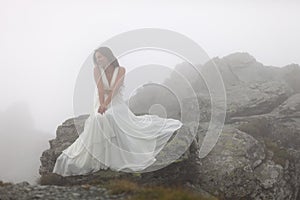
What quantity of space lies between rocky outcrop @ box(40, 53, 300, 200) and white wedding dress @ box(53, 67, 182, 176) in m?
0.38

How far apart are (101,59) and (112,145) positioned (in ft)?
10.9

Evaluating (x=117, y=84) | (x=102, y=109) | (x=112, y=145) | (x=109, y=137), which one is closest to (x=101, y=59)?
(x=117, y=84)

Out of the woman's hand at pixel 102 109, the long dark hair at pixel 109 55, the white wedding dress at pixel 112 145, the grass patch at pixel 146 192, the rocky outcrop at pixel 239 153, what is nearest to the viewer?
the grass patch at pixel 146 192

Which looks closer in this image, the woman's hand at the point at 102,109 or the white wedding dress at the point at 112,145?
the white wedding dress at the point at 112,145

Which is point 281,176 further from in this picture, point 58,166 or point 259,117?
point 58,166

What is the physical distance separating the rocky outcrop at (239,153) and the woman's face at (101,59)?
4.11m

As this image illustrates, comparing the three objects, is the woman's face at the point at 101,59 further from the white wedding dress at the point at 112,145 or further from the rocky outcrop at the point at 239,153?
the rocky outcrop at the point at 239,153

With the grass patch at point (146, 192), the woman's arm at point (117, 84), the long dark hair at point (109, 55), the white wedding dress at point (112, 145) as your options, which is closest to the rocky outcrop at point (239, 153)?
the white wedding dress at point (112, 145)

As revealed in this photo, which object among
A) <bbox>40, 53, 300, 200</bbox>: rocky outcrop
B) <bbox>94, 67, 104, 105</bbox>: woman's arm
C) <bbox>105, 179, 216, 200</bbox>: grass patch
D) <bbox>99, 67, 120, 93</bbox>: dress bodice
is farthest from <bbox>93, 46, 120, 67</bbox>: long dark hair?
<bbox>105, 179, 216, 200</bbox>: grass patch

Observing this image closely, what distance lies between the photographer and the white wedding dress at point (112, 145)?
1728 centimetres

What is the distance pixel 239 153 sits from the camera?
21.6 metres

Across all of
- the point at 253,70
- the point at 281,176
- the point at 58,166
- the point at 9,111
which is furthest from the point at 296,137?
the point at 9,111

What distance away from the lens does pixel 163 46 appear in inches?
726

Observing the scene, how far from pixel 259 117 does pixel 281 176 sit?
8457 millimetres
